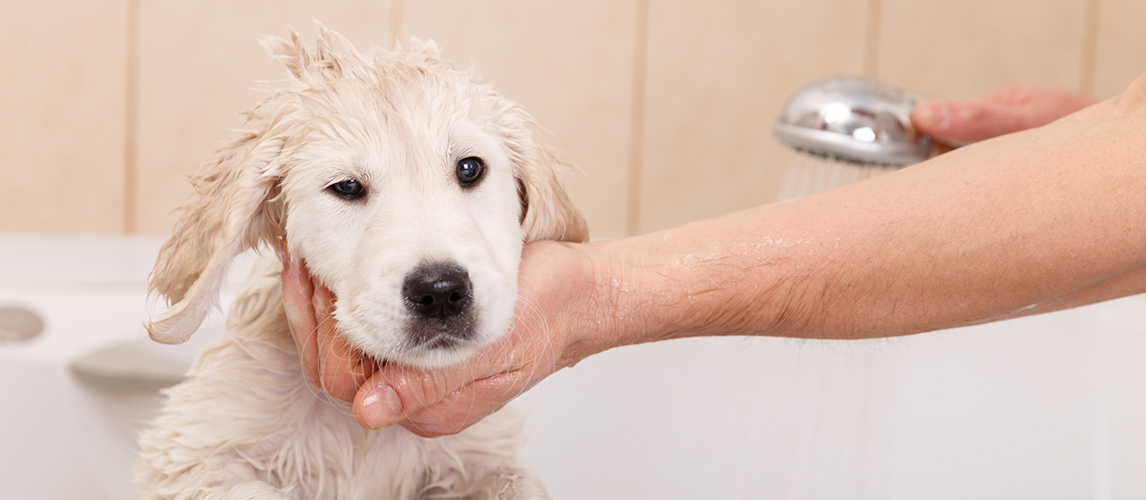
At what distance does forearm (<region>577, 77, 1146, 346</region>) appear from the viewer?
0.98m

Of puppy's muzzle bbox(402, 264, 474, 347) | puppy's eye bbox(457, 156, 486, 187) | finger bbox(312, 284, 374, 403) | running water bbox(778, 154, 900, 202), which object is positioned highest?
running water bbox(778, 154, 900, 202)

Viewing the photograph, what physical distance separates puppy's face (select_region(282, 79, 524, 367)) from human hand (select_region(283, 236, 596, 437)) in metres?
0.03

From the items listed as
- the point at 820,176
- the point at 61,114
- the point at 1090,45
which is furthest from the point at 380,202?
the point at 1090,45

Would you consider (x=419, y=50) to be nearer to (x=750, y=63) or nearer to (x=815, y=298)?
(x=815, y=298)

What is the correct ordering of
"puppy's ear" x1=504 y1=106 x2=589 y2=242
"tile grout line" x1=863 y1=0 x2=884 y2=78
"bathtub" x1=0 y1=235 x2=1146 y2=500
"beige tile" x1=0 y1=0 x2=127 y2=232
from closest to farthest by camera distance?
1. "puppy's ear" x1=504 y1=106 x2=589 y2=242
2. "bathtub" x1=0 y1=235 x2=1146 y2=500
3. "beige tile" x1=0 y1=0 x2=127 y2=232
4. "tile grout line" x1=863 y1=0 x2=884 y2=78

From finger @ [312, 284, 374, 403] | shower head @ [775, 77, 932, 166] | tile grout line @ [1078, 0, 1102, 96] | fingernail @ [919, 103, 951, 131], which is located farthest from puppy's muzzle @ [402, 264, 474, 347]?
tile grout line @ [1078, 0, 1102, 96]

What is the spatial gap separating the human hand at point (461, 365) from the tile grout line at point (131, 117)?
58.1 inches

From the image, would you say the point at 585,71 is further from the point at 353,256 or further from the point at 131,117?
the point at 353,256

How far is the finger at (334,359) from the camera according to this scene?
3.14 feet

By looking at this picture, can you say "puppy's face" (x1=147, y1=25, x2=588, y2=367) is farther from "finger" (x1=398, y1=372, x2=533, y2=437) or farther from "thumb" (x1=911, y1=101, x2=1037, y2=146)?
"thumb" (x1=911, y1=101, x2=1037, y2=146)

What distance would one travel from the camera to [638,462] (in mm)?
1718

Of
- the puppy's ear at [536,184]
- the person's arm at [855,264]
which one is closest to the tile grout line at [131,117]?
the puppy's ear at [536,184]

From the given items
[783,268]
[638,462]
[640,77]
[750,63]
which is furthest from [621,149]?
[783,268]

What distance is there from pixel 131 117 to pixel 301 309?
1535mm
